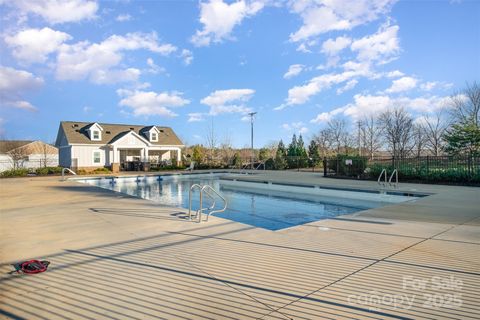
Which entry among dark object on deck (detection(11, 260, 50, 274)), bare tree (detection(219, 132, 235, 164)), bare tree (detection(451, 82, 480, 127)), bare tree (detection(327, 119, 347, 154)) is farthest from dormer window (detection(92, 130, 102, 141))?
bare tree (detection(451, 82, 480, 127))

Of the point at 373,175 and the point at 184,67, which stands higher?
the point at 184,67

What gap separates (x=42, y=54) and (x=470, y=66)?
Answer: 2566cm

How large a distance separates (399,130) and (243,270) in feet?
93.8

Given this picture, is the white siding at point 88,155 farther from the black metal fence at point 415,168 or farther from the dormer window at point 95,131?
the black metal fence at point 415,168

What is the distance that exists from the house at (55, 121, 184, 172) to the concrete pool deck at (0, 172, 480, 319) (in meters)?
21.1

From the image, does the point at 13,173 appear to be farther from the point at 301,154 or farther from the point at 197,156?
the point at 301,154

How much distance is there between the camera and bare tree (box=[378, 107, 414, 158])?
27.0 meters

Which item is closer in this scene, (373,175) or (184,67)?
(373,175)

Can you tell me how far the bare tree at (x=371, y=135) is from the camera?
29906mm

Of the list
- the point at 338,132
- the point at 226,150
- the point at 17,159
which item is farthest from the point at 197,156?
the point at 338,132

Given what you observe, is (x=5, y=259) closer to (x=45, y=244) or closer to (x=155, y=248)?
(x=45, y=244)

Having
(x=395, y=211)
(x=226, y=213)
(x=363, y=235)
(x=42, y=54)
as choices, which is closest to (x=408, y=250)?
(x=363, y=235)

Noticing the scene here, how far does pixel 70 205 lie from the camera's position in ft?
26.3

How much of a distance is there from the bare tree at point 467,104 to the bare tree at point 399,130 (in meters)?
3.50
